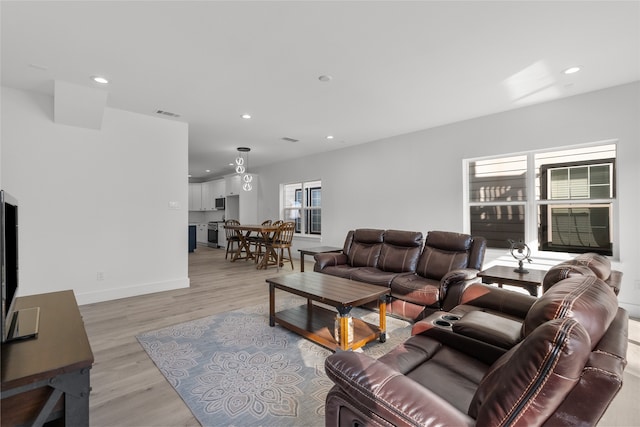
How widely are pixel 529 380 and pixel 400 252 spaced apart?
10.1 ft

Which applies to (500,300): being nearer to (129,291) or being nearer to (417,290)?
(417,290)

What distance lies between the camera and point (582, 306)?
100 centimetres

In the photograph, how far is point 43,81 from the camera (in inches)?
127

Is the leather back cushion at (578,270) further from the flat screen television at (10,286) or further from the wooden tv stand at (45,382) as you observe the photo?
the flat screen television at (10,286)

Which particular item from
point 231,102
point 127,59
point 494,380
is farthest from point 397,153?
point 494,380

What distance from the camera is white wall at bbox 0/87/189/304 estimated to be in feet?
11.4

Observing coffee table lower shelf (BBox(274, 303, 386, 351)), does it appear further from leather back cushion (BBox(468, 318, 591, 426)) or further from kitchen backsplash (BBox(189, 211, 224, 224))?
kitchen backsplash (BBox(189, 211, 224, 224))

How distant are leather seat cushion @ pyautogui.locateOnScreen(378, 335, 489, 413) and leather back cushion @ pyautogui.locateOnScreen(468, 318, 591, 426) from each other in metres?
0.42

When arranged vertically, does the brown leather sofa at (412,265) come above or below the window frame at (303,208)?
below

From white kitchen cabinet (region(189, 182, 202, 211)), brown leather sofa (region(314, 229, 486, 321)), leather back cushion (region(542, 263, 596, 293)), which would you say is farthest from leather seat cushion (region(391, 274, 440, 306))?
white kitchen cabinet (region(189, 182, 202, 211))

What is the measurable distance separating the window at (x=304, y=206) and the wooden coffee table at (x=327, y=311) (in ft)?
13.7

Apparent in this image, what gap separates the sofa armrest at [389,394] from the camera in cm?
92

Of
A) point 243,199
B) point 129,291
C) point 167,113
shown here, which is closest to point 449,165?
point 167,113

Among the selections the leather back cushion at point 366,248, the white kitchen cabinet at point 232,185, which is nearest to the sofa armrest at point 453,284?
the leather back cushion at point 366,248
